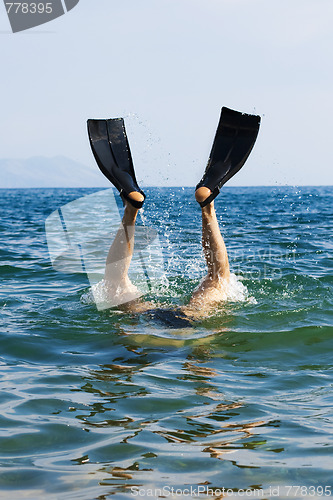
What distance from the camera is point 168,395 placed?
4.70 meters

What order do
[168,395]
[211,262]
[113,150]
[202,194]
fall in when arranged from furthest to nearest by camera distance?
1. [113,150]
2. [211,262]
3. [202,194]
4. [168,395]

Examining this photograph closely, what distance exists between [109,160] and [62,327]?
1993 mm

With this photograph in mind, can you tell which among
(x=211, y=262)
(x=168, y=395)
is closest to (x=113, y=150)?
(x=211, y=262)

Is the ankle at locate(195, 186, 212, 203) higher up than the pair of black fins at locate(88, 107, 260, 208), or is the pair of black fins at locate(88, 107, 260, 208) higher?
the pair of black fins at locate(88, 107, 260, 208)

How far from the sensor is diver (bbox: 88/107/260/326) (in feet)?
21.0

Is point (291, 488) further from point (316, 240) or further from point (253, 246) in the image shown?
point (316, 240)

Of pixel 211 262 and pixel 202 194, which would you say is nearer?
pixel 202 194

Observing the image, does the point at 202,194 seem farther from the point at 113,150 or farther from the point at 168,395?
the point at 168,395

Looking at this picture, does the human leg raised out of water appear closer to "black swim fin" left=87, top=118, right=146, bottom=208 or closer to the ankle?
"black swim fin" left=87, top=118, right=146, bottom=208

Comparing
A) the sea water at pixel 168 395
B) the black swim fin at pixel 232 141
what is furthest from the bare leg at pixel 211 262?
the black swim fin at pixel 232 141

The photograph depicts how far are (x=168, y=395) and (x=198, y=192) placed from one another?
2.48 m

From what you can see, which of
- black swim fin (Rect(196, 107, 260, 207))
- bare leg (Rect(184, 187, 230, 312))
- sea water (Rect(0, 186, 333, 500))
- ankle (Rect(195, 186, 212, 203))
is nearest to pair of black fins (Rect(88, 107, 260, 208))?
black swim fin (Rect(196, 107, 260, 207))

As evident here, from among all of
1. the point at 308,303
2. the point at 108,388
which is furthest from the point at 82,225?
the point at 108,388

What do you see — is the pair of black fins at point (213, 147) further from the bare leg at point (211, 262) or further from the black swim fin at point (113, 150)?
the bare leg at point (211, 262)
